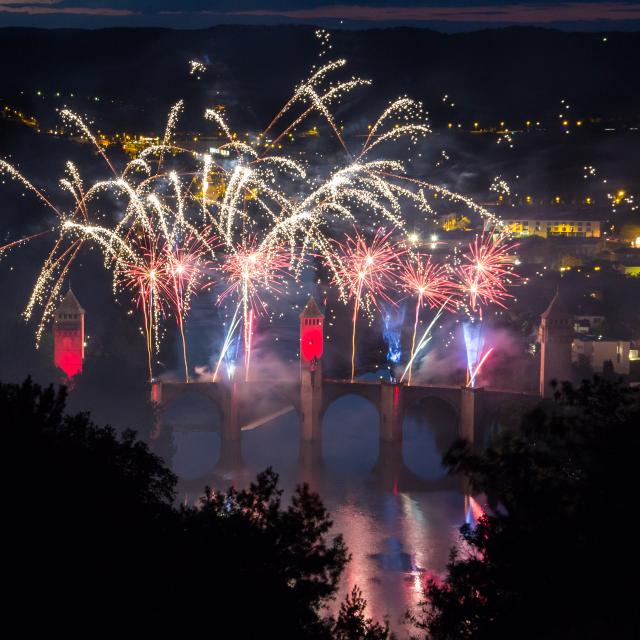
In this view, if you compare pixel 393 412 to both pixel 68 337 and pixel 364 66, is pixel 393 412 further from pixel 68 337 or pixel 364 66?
pixel 364 66

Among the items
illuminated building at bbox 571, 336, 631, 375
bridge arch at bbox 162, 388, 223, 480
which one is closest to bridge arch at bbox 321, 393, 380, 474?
bridge arch at bbox 162, 388, 223, 480

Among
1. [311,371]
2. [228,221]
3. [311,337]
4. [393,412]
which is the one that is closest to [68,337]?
[311,337]

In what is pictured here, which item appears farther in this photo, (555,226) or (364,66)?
(364,66)

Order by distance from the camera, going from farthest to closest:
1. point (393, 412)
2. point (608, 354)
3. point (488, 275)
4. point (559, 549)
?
point (488, 275)
point (608, 354)
point (393, 412)
point (559, 549)

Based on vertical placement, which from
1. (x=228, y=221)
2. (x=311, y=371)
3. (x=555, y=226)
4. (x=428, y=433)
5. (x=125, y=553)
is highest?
(x=555, y=226)

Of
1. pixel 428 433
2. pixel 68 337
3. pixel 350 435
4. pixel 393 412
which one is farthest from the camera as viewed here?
pixel 428 433

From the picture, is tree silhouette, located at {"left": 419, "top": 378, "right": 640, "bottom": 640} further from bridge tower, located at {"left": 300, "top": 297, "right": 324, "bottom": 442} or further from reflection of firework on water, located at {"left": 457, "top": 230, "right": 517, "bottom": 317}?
reflection of firework on water, located at {"left": 457, "top": 230, "right": 517, "bottom": 317}

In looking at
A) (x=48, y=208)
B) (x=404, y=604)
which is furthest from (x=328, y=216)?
(x=404, y=604)

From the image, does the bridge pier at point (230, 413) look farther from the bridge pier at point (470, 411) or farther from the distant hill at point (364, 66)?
the distant hill at point (364, 66)
